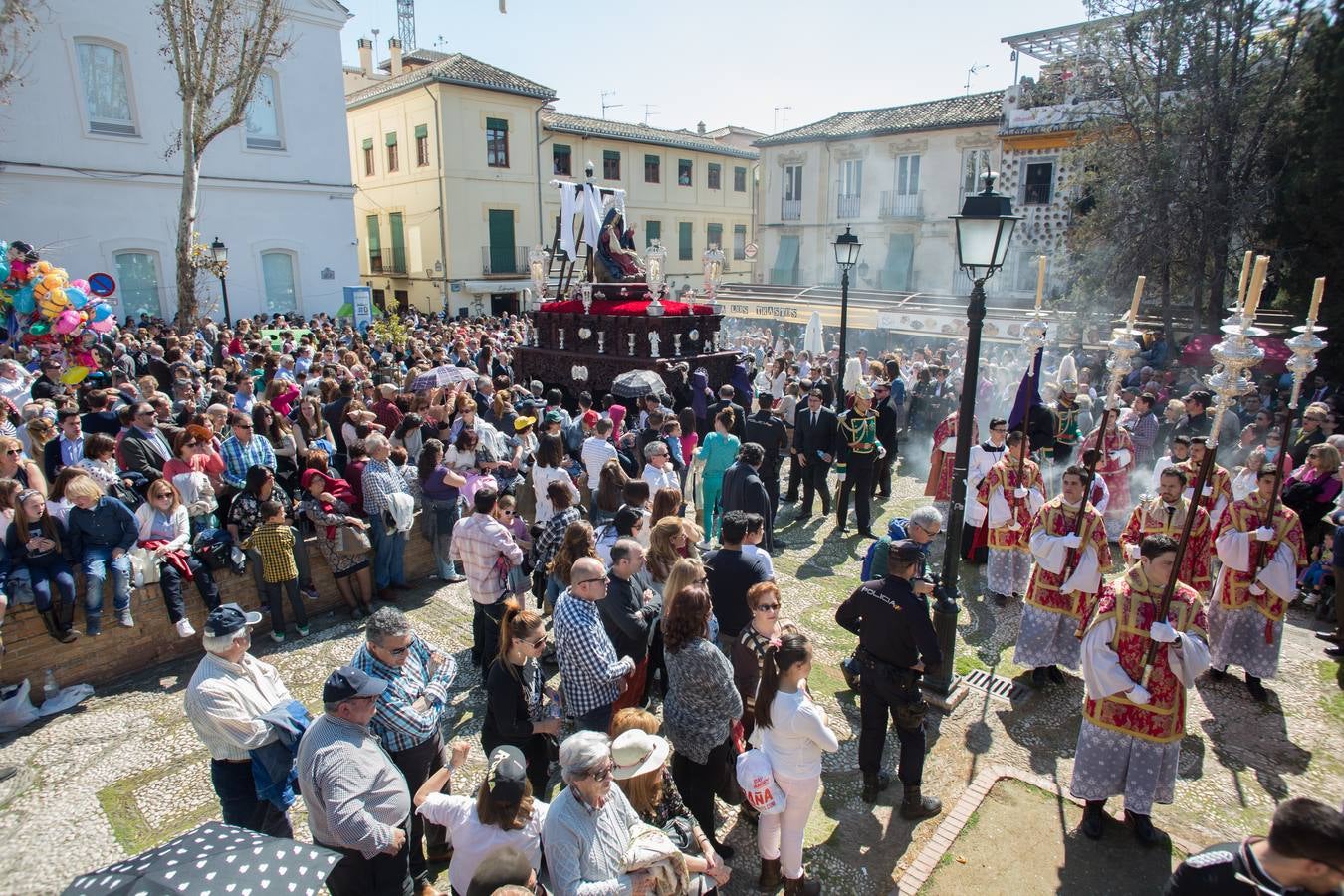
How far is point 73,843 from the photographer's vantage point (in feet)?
13.6

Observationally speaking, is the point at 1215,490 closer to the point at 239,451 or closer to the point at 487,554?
the point at 487,554

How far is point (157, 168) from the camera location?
20.0m

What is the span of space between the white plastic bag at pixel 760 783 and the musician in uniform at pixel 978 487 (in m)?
4.76

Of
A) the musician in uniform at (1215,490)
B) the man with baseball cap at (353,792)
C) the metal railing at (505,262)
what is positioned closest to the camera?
the man with baseball cap at (353,792)

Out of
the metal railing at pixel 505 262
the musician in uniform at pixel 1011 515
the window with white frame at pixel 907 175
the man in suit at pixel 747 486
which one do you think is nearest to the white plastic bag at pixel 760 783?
the man in suit at pixel 747 486

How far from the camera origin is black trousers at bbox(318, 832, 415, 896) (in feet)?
10.2

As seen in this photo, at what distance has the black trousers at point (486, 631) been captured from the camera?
5453mm

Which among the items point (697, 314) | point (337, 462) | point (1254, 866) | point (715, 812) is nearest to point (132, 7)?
point (697, 314)

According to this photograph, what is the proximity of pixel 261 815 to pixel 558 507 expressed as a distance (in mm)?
2592

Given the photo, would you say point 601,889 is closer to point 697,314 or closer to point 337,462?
point 337,462

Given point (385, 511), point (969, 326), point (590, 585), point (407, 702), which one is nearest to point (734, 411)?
point (969, 326)

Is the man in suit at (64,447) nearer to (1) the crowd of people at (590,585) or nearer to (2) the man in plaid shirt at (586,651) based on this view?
(1) the crowd of people at (590,585)

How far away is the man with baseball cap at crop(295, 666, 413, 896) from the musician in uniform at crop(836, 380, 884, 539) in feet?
20.5

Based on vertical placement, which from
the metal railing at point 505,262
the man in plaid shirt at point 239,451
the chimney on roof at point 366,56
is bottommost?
the man in plaid shirt at point 239,451
